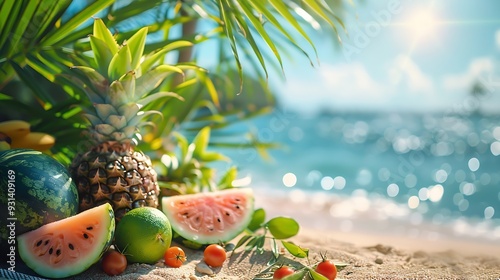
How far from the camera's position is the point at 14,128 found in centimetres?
304

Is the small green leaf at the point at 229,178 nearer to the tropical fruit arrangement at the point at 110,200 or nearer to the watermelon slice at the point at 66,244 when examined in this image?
the tropical fruit arrangement at the point at 110,200

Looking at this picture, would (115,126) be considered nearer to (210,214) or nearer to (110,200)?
(110,200)

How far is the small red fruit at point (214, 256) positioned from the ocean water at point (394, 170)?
5.46 ft

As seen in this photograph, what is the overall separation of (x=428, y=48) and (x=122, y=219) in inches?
761

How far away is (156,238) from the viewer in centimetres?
256

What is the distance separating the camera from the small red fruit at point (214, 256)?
2.74 m

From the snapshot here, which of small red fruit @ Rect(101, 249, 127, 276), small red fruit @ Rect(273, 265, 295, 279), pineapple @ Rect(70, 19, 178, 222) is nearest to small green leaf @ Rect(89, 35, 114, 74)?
pineapple @ Rect(70, 19, 178, 222)

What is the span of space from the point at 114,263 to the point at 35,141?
1.04m

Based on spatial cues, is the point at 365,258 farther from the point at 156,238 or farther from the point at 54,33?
the point at 54,33

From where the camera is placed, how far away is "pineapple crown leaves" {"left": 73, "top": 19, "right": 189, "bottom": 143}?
8.83 ft

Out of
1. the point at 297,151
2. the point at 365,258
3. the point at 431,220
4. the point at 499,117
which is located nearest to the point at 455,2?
the point at 297,151

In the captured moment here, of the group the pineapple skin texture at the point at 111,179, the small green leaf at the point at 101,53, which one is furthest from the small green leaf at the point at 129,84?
the pineapple skin texture at the point at 111,179

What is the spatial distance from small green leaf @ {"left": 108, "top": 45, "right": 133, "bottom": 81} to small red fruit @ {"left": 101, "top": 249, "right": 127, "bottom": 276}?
868 mm

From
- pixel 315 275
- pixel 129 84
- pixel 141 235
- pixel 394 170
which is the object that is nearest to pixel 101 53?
pixel 129 84
